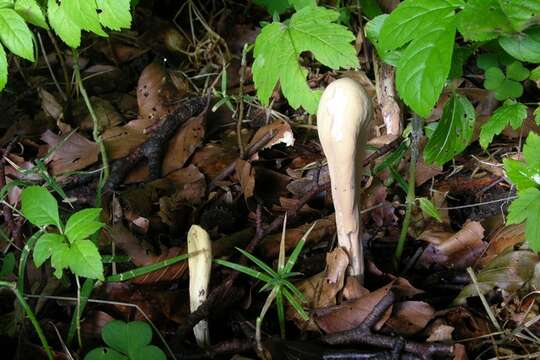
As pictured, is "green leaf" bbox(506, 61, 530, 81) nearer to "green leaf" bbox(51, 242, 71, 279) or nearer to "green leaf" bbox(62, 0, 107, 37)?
"green leaf" bbox(62, 0, 107, 37)

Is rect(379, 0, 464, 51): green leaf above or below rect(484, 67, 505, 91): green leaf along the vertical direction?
above

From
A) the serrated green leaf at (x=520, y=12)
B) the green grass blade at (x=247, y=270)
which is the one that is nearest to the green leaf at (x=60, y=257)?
the green grass blade at (x=247, y=270)

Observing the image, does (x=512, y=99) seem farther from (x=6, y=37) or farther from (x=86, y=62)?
(x=86, y=62)

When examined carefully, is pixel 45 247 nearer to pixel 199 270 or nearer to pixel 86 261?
pixel 86 261

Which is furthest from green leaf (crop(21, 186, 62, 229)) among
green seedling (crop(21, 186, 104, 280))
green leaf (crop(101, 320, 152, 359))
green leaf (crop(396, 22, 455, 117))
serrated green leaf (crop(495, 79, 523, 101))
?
serrated green leaf (crop(495, 79, 523, 101))

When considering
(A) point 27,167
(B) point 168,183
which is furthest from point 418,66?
(A) point 27,167

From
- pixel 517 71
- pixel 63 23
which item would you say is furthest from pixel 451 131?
pixel 63 23
